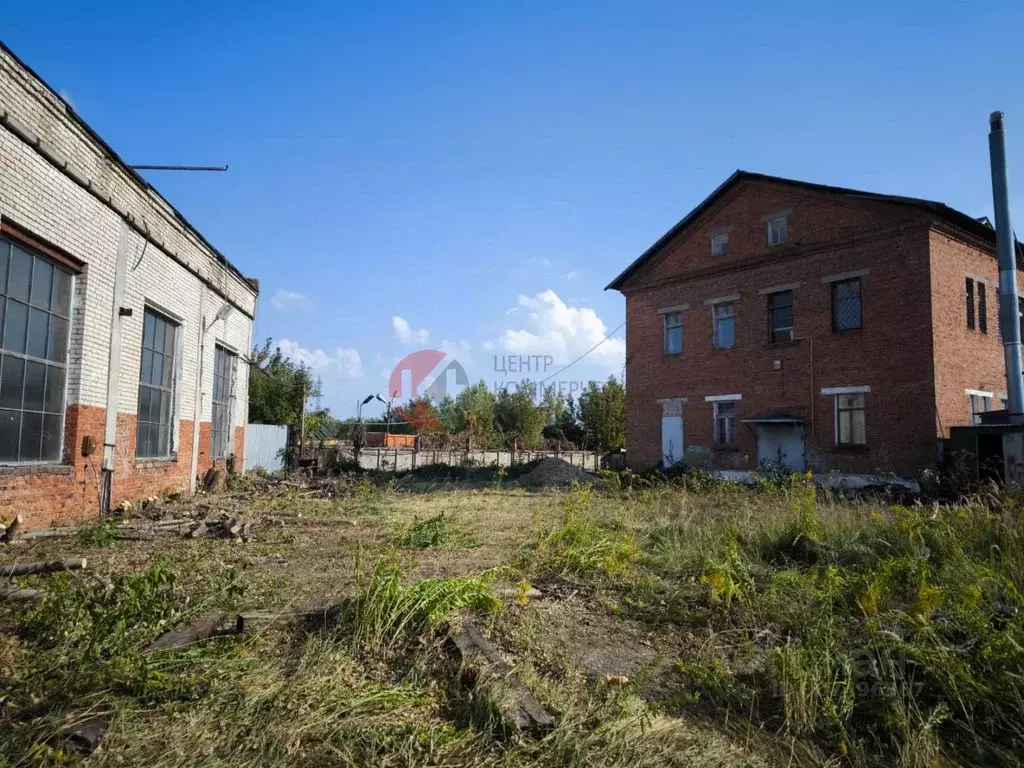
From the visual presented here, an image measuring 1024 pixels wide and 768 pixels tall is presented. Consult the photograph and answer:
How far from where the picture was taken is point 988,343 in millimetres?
17984

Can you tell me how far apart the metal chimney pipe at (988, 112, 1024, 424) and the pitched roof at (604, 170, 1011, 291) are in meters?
1.10

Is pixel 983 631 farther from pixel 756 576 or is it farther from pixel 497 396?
pixel 497 396

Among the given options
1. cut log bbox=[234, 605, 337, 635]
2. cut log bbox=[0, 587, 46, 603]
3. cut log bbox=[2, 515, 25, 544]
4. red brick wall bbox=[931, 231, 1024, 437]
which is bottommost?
cut log bbox=[234, 605, 337, 635]

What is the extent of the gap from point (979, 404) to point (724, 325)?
7141 mm

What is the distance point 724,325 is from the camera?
20672mm

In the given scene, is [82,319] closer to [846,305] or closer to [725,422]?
[725,422]

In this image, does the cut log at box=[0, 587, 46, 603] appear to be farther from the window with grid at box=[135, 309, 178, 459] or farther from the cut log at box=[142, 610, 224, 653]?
the window with grid at box=[135, 309, 178, 459]

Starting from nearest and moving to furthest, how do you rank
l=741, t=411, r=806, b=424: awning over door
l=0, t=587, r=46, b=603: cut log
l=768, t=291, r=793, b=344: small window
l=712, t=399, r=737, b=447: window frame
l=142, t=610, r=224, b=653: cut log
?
l=142, t=610, r=224, b=653: cut log
l=0, t=587, r=46, b=603: cut log
l=741, t=411, r=806, b=424: awning over door
l=768, t=291, r=793, b=344: small window
l=712, t=399, r=737, b=447: window frame

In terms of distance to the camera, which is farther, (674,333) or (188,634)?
(674,333)

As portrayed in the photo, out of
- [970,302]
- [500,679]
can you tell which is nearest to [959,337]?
[970,302]

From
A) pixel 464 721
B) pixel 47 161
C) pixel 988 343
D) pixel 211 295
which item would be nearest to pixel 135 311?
pixel 47 161

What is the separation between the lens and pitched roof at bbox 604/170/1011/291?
16.2 meters

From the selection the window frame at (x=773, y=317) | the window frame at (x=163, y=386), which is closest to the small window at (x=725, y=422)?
the window frame at (x=773, y=317)

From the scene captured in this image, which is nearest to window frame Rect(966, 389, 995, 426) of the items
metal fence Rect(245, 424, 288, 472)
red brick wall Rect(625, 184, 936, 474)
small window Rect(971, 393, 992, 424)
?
small window Rect(971, 393, 992, 424)
